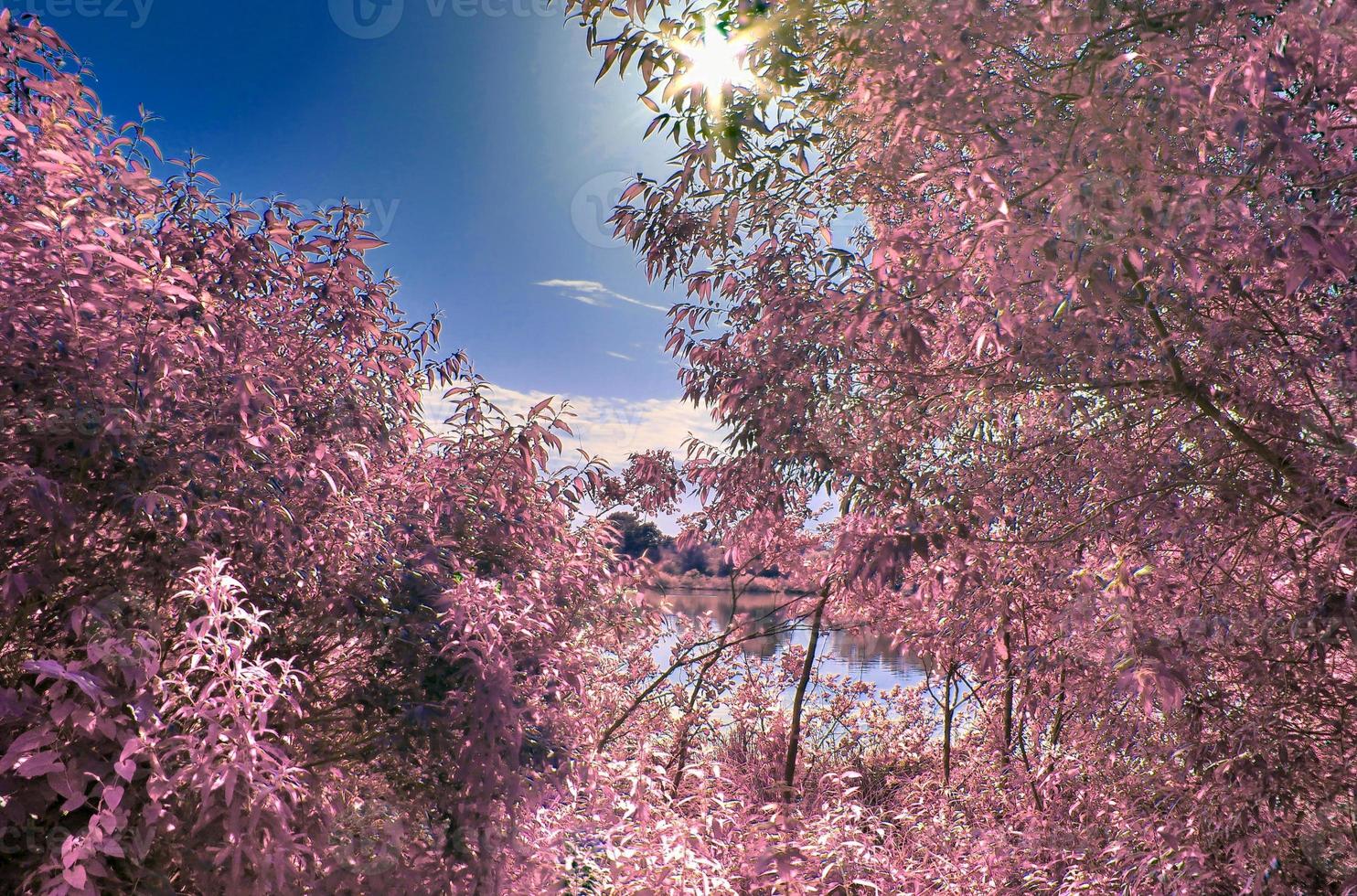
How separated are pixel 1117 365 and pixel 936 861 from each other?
119 inches

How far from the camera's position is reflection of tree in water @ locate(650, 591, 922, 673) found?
20.2 ft

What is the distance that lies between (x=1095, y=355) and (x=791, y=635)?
6076 millimetres

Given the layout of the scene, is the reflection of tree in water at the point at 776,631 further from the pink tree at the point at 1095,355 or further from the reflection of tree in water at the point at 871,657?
the pink tree at the point at 1095,355

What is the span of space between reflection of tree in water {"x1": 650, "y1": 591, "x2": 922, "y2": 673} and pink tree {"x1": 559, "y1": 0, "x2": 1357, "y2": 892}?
201cm

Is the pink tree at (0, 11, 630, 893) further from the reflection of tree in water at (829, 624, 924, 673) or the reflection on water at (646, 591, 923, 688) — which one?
the reflection of tree in water at (829, 624, 924, 673)

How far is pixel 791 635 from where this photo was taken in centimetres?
867

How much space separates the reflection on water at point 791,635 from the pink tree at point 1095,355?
1897 millimetres

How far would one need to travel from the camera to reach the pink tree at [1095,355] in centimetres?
251

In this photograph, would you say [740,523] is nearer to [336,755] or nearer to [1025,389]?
[1025,389]

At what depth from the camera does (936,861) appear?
179 inches

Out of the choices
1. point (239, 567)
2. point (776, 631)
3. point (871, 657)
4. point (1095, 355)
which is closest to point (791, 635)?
point (776, 631)

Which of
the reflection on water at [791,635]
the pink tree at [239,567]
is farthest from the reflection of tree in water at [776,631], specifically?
the pink tree at [239,567]

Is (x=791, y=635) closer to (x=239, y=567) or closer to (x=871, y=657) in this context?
(x=239, y=567)

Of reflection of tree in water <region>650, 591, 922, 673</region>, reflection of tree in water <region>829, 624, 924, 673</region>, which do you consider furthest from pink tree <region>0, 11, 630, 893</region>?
reflection of tree in water <region>829, 624, 924, 673</region>
